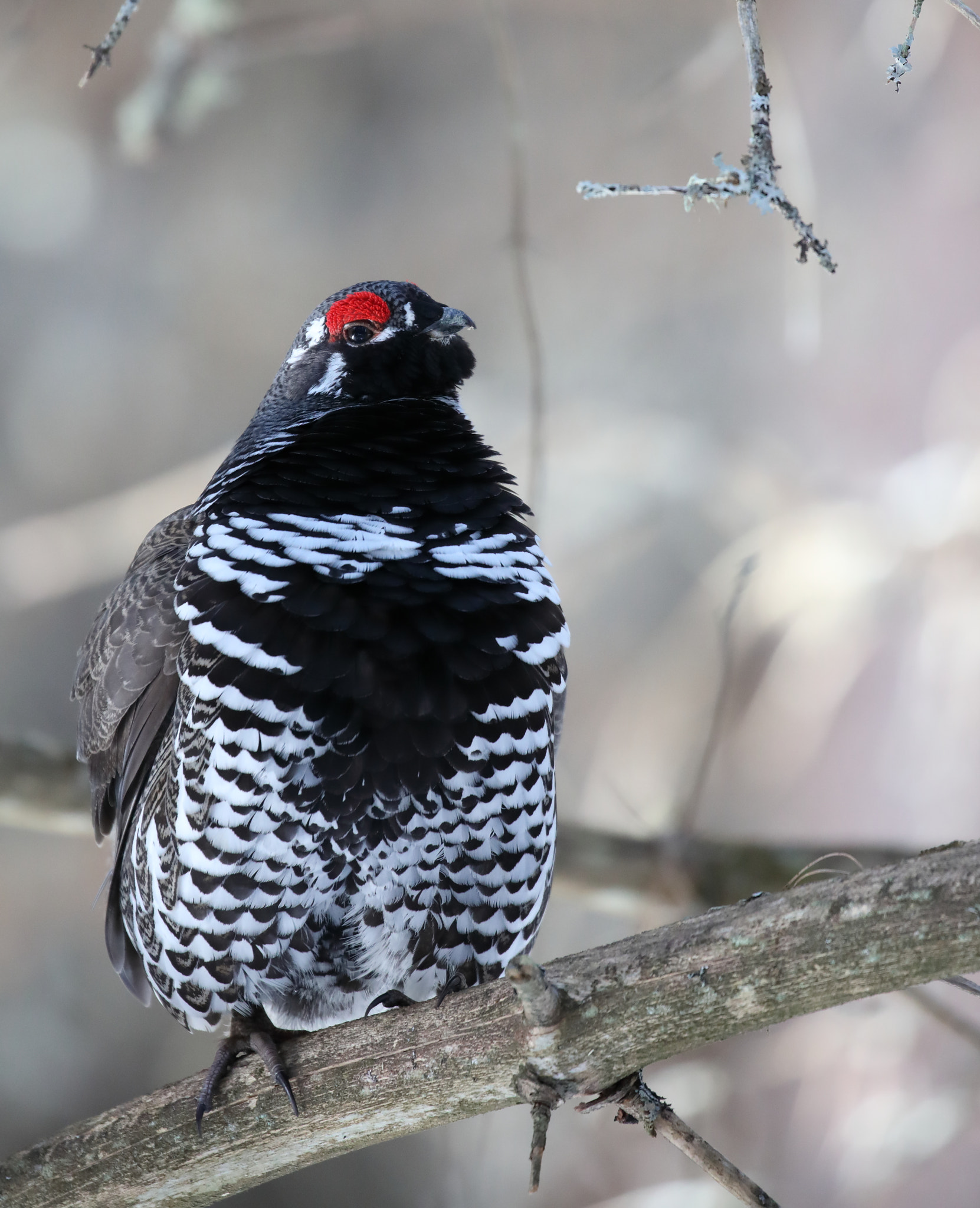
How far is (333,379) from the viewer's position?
8.79 feet

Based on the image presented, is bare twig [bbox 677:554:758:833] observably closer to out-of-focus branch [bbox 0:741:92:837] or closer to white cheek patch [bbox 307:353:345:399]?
white cheek patch [bbox 307:353:345:399]

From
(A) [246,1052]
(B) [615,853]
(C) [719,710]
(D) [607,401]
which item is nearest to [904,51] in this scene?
(A) [246,1052]

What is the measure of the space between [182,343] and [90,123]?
3.96ft

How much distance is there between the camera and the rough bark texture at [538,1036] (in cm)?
145

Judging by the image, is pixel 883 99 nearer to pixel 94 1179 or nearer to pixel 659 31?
pixel 659 31

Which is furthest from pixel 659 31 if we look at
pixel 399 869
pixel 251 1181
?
pixel 251 1181

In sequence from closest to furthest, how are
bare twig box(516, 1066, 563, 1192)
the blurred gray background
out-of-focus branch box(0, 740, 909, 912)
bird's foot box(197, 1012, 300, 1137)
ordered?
bare twig box(516, 1066, 563, 1192) < bird's foot box(197, 1012, 300, 1137) < out-of-focus branch box(0, 740, 909, 912) < the blurred gray background

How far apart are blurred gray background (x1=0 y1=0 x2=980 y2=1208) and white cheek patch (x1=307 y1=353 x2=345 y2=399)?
1.96m

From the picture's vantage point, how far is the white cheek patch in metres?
2.66

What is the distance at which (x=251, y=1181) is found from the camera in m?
1.99

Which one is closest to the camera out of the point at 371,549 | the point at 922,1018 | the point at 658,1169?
the point at 371,549

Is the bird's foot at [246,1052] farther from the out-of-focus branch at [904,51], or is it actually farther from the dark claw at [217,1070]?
the out-of-focus branch at [904,51]

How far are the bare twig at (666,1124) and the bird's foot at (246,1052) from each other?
49 cm

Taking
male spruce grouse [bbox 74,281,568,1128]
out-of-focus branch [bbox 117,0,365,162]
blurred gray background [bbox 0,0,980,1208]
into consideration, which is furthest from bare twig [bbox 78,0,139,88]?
out-of-focus branch [bbox 117,0,365,162]
